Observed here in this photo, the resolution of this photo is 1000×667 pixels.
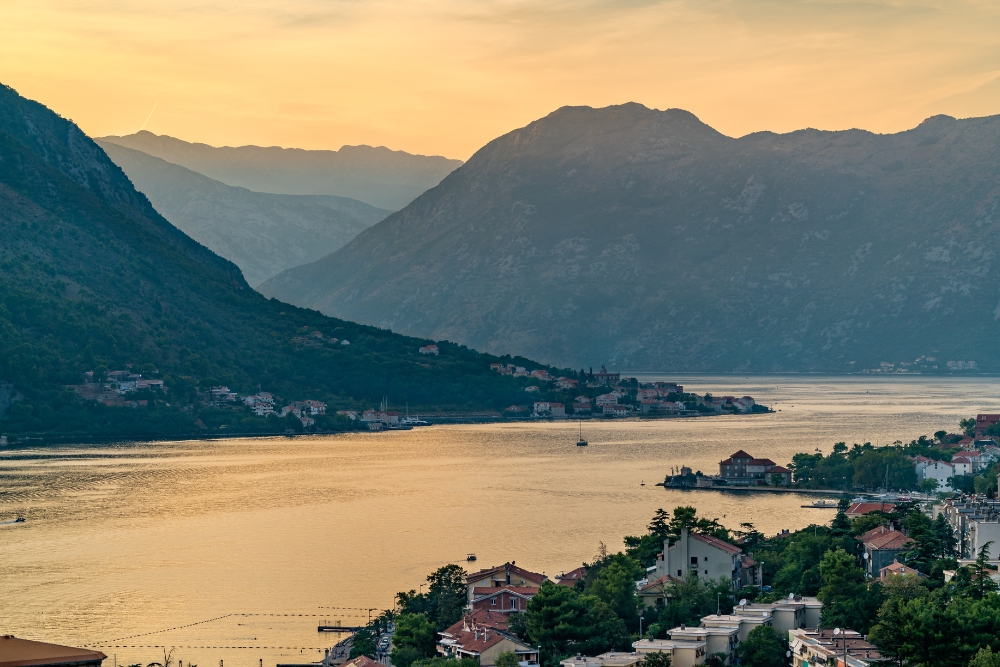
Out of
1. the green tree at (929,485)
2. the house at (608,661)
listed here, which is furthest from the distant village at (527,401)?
the house at (608,661)

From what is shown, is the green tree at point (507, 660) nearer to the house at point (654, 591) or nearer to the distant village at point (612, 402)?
the house at point (654, 591)

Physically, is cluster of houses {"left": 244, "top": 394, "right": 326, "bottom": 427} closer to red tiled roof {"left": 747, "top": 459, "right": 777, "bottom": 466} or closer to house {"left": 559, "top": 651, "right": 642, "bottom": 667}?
red tiled roof {"left": 747, "top": 459, "right": 777, "bottom": 466}

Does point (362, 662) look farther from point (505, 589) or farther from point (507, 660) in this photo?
point (505, 589)

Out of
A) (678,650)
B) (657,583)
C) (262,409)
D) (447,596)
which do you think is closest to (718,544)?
(657,583)

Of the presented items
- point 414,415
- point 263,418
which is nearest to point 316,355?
point 414,415

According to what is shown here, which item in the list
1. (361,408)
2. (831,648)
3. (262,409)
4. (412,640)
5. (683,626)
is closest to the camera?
(831,648)

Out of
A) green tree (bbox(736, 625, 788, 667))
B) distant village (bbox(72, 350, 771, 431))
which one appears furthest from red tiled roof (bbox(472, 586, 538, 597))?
distant village (bbox(72, 350, 771, 431))

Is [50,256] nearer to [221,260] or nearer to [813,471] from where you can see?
[221,260]
